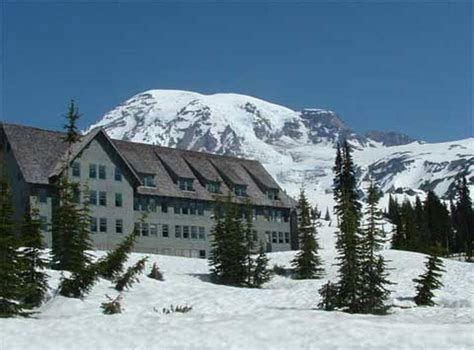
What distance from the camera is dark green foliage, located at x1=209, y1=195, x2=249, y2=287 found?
4191 cm

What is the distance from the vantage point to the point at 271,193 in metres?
80.4

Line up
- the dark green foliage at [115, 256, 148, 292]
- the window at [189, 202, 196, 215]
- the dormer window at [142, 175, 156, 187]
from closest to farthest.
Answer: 1. the dark green foliage at [115, 256, 148, 292]
2. the dormer window at [142, 175, 156, 187]
3. the window at [189, 202, 196, 215]

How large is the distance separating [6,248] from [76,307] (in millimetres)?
5086

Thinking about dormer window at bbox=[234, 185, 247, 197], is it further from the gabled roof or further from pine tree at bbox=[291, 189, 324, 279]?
pine tree at bbox=[291, 189, 324, 279]

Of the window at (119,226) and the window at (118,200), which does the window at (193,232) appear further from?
the window at (118,200)

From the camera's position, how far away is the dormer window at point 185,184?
232ft

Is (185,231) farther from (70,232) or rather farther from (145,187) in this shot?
(70,232)

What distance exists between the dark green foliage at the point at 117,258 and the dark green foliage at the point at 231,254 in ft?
27.5

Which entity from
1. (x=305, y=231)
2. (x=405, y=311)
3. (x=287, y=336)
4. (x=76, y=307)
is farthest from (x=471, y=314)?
(x=305, y=231)

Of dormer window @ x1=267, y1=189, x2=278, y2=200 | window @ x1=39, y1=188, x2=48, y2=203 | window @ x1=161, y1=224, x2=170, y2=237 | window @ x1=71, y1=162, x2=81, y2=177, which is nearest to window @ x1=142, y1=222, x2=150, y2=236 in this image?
window @ x1=161, y1=224, x2=170, y2=237

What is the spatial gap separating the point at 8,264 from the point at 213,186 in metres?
49.4

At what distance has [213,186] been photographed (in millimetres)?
73812

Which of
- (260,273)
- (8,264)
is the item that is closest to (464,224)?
(260,273)

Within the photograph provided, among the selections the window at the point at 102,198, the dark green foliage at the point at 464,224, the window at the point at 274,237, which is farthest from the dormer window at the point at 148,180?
the dark green foliage at the point at 464,224
